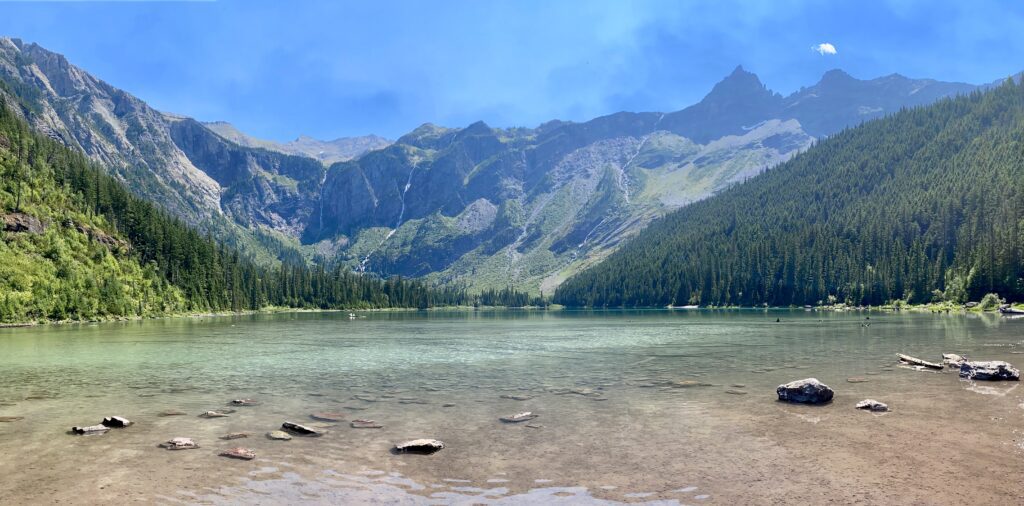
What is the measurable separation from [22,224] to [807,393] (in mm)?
169330

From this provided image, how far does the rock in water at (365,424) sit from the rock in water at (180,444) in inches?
250

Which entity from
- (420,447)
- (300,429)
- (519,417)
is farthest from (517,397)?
(420,447)

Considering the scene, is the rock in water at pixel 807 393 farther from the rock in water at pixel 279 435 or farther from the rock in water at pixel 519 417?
the rock in water at pixel 279 435

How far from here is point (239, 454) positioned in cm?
2069

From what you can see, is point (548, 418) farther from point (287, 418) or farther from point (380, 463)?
point (287, 418)

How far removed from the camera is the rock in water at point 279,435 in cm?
2345

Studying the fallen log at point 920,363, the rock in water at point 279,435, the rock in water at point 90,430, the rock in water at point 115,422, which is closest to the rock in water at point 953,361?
the fallen log at point 920,363

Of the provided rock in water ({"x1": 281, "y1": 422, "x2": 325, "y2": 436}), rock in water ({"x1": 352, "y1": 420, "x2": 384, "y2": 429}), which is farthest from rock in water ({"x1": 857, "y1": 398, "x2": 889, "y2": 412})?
rock in water ({"x1": 281, "y1": 422, "x2": 325, "y2": 436})

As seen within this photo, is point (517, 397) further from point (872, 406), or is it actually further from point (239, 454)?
point (872, 406)

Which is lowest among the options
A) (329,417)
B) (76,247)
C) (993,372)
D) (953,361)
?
(329,417)

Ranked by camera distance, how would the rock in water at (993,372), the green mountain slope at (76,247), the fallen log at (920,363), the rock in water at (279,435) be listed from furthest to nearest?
the green mountain slope at (76,247)
the fallen log at (920,363)
the rock in water at (993,372)
the rock in water at (279,435)

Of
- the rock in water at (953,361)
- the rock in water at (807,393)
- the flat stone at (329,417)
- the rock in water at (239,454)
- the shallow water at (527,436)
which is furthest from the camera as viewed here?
the rock in water at (953,361)

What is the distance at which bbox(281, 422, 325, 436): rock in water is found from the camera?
80.4 feet

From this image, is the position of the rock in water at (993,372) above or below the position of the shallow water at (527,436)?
above
